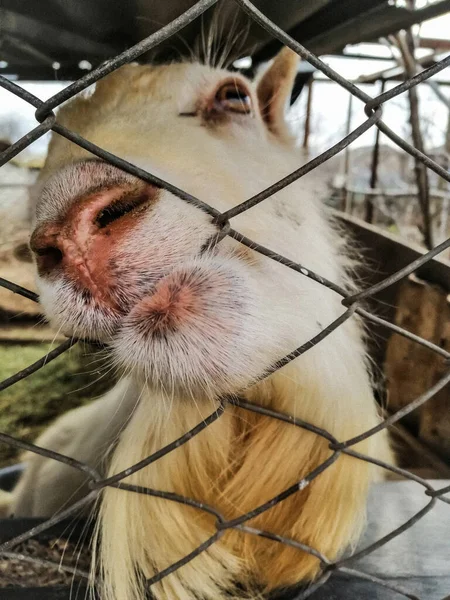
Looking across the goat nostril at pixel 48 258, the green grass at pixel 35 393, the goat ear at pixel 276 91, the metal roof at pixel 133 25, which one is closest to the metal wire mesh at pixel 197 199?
the goat nostril at pixel 48 258

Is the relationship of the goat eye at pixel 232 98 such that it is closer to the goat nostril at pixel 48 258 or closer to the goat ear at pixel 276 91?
the goat ear at pixel 276 91

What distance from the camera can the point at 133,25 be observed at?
5.24 feet

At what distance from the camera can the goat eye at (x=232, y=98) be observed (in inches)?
58.2

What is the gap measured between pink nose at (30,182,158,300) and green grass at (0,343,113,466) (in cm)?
241

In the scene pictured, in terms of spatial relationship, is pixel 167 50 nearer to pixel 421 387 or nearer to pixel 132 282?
pixel 132 282

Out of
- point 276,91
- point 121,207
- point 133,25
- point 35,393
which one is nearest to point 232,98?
point 276,91

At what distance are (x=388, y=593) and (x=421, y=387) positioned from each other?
1.17m

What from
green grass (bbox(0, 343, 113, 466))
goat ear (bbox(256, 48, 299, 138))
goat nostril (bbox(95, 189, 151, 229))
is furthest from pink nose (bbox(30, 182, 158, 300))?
green grass (bbox(0, 343, 113, 466))

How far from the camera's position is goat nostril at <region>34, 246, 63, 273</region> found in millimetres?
879

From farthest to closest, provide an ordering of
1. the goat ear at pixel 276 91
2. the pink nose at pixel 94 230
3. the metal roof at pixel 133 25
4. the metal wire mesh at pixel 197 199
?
the goat ear at pixel 276 91, the metal roof at pixel 133 25, the pink nose at pixel 94 230, the metal wire mesh at pixel 197 199

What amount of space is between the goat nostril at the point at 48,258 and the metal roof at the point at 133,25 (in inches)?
31.0

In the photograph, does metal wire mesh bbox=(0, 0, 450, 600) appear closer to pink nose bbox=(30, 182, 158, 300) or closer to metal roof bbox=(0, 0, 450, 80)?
pink nose bbox=(30, 182, 158, 300)

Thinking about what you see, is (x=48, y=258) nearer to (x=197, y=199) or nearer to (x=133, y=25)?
(x=197, y=199)

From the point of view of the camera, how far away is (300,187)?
5.18 feet
